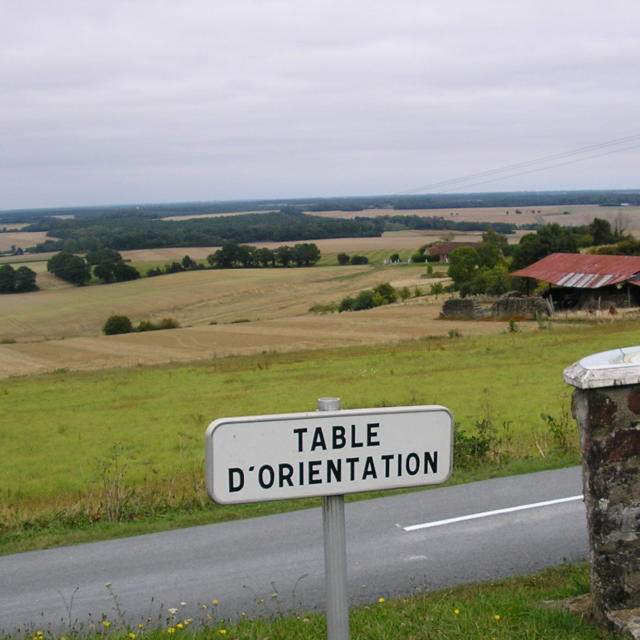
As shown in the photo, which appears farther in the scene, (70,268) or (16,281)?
(70,268)

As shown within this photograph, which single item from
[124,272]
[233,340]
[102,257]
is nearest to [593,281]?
[233,340]

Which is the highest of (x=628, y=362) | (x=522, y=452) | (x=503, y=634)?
(x=628, y=362)

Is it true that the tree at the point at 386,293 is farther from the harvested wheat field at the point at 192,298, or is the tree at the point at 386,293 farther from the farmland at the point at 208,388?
the harvested wheat field at the point at 192,298

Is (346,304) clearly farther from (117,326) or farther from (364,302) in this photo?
(117,326)

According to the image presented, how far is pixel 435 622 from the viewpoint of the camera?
5.62 m

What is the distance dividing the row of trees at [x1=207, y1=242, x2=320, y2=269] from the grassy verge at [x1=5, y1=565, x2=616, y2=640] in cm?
11718

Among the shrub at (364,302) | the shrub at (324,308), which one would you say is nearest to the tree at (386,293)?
the shrub at (364,302)

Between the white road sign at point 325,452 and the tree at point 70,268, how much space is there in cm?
10846

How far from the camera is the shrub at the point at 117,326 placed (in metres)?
76.8

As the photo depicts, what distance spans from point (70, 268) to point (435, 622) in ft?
359

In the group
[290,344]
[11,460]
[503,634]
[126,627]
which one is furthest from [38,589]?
[290,344]

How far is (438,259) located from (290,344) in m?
84.7

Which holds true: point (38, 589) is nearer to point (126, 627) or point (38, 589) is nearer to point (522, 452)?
point (126, 627)

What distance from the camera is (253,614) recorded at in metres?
6.76
